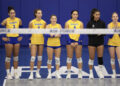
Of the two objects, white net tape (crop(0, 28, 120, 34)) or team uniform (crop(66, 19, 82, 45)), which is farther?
team uniform (crop(66, 19, 82, 45))

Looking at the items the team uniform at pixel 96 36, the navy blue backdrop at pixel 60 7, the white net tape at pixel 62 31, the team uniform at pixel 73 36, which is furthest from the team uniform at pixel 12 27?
the navy blue backdrop at pixel 60 7

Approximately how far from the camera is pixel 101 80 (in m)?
7.09

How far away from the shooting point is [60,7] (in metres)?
12.5

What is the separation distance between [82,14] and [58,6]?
3.86 ft

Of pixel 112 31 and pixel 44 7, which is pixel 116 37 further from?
pixel 44 7

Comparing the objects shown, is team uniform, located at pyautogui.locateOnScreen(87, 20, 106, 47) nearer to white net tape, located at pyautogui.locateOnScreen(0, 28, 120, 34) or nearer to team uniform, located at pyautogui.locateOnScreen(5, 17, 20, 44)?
white net tape, located at pyautogui.locateOnScreen(0, 28, 120, 34)

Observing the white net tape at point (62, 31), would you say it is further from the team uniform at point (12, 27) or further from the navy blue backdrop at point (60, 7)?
the navy blue backdrop at point (60, 7)

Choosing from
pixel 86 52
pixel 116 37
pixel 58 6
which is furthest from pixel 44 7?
pixel 116 37

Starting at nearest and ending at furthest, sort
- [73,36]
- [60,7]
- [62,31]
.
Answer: [62,31]
[73,36]
[60,7]

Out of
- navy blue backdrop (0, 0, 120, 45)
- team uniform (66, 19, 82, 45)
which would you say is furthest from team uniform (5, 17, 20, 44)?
navy blue backdrop (0, 0, 120, 45)

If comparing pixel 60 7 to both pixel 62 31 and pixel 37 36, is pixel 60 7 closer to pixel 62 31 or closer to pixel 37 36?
pixel 37 36

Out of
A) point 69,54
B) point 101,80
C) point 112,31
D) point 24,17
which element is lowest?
point 101,80

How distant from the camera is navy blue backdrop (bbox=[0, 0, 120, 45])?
12.3 metres

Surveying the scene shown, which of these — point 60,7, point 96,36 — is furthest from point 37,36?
point 60,7
